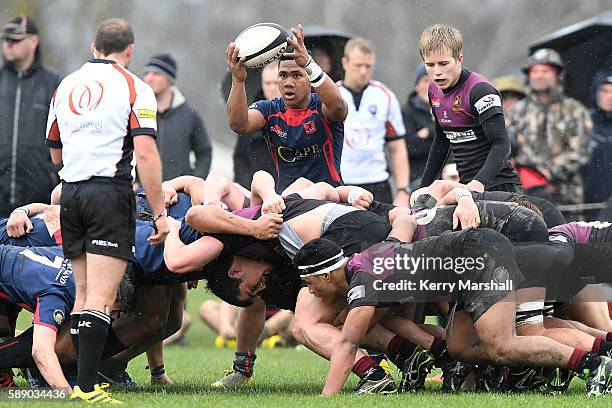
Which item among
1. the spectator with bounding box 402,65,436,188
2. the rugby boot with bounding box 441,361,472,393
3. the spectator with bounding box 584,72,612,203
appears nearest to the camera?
the rugby boot with bounding box 441,361,472,393

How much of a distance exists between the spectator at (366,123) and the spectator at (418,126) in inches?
37.2

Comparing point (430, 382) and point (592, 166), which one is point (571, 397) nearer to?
point (430, 382)

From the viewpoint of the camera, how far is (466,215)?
7.24 metres

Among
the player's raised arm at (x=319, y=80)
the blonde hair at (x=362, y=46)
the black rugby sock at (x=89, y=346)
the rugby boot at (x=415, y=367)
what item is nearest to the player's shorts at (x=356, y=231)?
the rugby boot at (x=415, y=367)

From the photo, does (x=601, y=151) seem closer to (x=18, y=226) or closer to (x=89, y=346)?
(x=18, y=226)

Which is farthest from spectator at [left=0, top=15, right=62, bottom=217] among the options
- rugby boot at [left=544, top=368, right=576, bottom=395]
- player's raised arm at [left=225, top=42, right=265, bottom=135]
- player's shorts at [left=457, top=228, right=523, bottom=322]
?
rugby boot at [left=544, top=368, right=576, bottom=395]

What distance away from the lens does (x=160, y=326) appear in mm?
7844

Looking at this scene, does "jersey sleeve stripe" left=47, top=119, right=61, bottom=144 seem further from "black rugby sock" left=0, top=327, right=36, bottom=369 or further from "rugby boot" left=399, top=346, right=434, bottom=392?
"rugby boot" left=399, top=346, right=434, bottom=392

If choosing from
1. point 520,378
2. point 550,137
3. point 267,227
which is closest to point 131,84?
point 267,227

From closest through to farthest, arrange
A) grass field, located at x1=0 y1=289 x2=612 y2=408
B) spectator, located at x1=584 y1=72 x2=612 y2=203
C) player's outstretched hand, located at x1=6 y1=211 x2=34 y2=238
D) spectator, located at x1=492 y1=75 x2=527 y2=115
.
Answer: grass field, located at x1=0 y1=289 x2=612 y2=408 → player's outstretched hand, located at x1=6 y1=211 x2=34 y2=238 → spectator, located at x1=584 y1=72 x2=612 y2=203 → spectator, located at x1=492 y1=75 x2=527 y2=115

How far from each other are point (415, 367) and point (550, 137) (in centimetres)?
524

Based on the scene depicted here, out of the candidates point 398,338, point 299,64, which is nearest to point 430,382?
point 398,338

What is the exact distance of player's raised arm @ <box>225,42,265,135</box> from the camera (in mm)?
7844

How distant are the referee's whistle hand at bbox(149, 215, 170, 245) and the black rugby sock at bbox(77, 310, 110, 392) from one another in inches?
23.3
